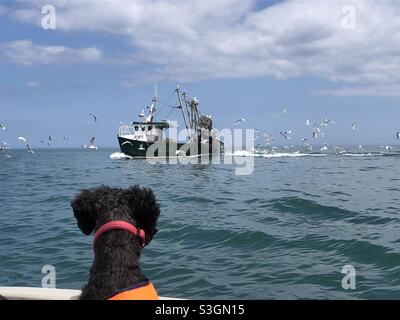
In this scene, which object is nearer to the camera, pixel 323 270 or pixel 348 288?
pixel 348 288

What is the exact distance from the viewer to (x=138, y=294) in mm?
3463

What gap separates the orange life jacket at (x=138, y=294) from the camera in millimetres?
3391

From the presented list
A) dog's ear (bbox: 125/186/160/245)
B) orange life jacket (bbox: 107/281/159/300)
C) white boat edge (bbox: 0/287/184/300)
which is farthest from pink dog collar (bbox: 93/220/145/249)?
white boat edge (bbox: 0/287/184/300)

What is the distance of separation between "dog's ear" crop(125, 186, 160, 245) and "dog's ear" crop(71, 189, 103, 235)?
31 centimetres

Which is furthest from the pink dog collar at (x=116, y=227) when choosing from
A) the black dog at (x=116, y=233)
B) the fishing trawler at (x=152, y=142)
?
the fishing trawler at (x=152, y=142)

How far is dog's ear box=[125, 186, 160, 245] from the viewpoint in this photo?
3.82 m

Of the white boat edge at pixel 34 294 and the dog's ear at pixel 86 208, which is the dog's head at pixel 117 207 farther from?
the white boat edge at pixel 34 294

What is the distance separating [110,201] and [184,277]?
19.3ft
